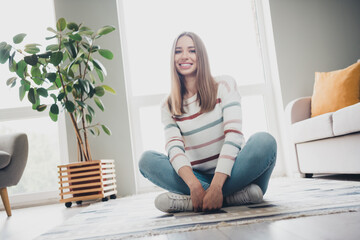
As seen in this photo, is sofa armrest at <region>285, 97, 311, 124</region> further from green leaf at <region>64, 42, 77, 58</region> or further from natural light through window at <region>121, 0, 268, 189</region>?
green leaf at <region>64, 42, 77, 58</region>

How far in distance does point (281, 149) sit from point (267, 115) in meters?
0.36

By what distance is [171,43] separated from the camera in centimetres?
315

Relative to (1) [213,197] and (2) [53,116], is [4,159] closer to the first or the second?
(2) [53,116]

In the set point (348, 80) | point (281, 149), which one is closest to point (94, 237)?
point (348, 80)

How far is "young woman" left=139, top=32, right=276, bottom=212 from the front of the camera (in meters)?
1.21

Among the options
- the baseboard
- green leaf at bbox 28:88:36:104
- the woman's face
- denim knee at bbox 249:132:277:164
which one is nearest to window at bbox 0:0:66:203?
the baseboard

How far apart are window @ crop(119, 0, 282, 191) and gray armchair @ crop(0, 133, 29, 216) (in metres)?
1.13

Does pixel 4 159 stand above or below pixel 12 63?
below

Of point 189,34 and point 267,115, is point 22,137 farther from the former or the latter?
point 267,115

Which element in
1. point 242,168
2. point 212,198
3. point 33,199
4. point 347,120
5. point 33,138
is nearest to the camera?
point 212,198

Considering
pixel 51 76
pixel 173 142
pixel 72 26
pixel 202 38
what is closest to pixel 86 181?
pixel 51 76

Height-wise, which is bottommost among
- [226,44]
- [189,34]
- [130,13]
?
[189,34]

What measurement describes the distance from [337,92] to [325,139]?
434 mm

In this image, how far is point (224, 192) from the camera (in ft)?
4.16
